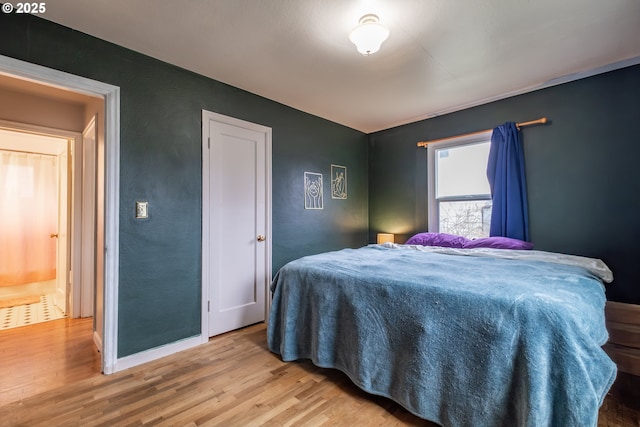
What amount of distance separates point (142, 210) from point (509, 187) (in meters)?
3.54

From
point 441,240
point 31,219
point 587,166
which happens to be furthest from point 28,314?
point 587,166

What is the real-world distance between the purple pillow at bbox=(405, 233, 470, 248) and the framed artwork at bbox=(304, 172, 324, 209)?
4.22 feet

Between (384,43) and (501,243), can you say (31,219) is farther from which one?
(501,243)

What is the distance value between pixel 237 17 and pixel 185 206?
154 centimetres

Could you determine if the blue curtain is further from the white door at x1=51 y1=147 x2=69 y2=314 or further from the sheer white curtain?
the sheer white curtain

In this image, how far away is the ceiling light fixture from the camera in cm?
183

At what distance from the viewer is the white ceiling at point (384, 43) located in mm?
1812

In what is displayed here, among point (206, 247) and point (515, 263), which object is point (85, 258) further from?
point (515, 263)

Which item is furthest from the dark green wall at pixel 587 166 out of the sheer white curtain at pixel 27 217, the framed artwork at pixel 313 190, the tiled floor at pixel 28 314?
the sheer white curtain at pixel 27 217

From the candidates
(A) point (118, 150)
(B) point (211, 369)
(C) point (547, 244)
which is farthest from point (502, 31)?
(B) point (211, 369)

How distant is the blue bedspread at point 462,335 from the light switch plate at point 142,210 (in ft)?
4.32

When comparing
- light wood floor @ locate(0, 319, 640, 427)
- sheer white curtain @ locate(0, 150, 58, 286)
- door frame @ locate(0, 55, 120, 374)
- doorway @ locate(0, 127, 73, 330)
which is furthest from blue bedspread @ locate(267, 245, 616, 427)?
sheer white curtain @ locate(0, 150, 58, 286)

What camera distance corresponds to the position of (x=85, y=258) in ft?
10.8

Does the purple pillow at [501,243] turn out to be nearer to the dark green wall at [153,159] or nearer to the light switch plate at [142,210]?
the dark green wall at [153,159]
